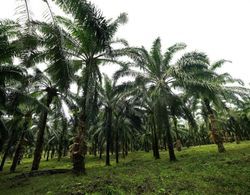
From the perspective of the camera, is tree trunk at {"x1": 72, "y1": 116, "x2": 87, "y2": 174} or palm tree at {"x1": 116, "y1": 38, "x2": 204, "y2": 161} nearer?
tree trunk at {"x1": 72, "y1": 116, "x2": 87, "y2": 174}

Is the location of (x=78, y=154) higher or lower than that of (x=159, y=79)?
lower

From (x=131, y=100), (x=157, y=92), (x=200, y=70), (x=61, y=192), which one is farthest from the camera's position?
(x=131, y=100)

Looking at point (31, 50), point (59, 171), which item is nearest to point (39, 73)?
point (59, 171)

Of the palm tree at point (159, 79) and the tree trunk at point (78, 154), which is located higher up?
the palm tree at point (159, 79)

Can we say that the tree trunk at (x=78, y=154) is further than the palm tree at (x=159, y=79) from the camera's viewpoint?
No

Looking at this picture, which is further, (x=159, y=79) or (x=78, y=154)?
(x=159, y=79)

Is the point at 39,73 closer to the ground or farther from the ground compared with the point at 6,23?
farther from the ground

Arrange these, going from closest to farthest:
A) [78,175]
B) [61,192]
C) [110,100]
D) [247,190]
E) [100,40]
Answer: [100,40], [247,190], [61,192], [78,175], [110,100]

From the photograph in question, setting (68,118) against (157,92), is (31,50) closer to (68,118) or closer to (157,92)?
(157,92)

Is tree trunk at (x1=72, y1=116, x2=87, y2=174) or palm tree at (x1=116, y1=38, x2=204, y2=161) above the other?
palm tree at (x1=116, y1=38, x2=204, y2=161)

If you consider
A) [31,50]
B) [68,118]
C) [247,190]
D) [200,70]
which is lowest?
[247,190]

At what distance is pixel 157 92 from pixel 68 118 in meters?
Result: 8.36

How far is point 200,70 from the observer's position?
14539 millimetres

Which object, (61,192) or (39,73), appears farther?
(39,73)
